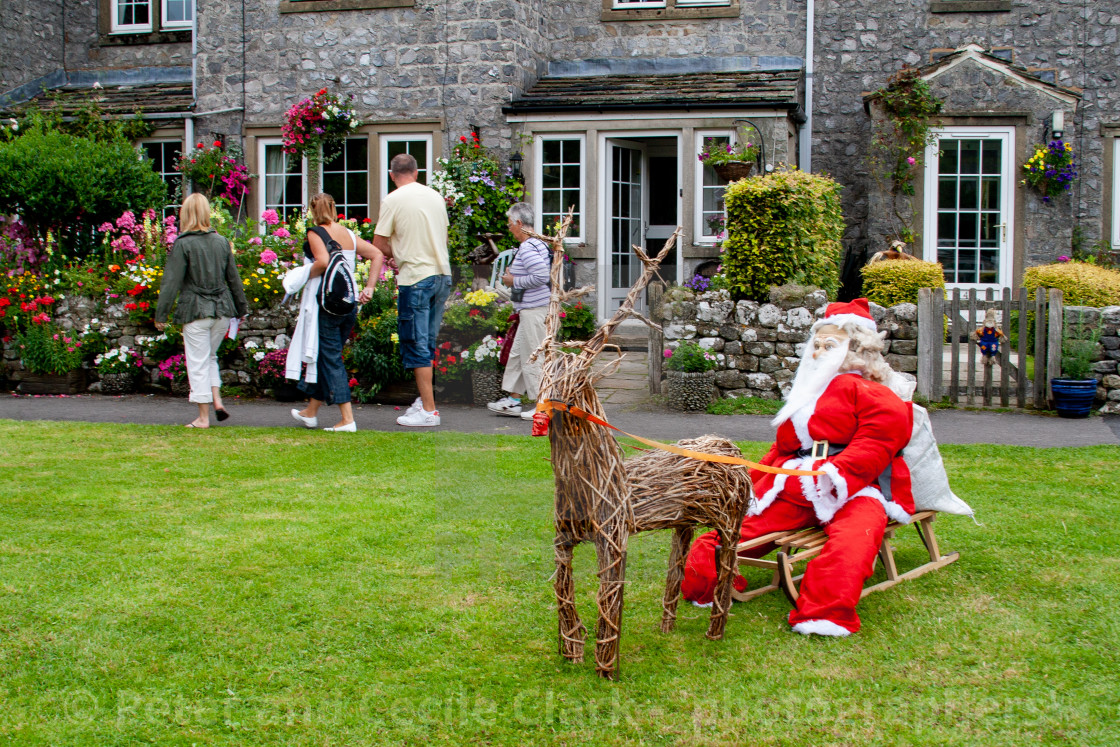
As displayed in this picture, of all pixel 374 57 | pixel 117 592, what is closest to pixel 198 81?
pixel 374 57

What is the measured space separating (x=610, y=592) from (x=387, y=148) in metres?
12.9

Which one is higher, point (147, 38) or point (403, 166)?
point (147, 38)

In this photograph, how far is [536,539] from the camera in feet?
16.0

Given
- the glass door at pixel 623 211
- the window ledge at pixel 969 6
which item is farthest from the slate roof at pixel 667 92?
the window ledge at pixel 969 6

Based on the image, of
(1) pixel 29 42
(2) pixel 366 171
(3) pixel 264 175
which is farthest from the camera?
(1) pixel 29 42

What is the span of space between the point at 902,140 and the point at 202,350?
1023cm

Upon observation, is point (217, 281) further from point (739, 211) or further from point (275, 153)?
point (275, 153)

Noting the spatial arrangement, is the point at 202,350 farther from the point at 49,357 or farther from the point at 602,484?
the point at 602,484

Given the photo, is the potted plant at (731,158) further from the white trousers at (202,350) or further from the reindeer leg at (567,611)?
the reindeer leg at (567,611)

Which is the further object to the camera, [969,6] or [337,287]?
[969,6]

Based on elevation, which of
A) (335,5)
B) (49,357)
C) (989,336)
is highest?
(335,5)

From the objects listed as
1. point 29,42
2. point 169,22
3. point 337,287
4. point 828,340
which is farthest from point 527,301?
point 29,42

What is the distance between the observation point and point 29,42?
17547 millimetres

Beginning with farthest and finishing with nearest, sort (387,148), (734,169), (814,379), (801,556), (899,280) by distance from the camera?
(387,148)
(734,169)
(899,280)
(814,379)
(801,556)
